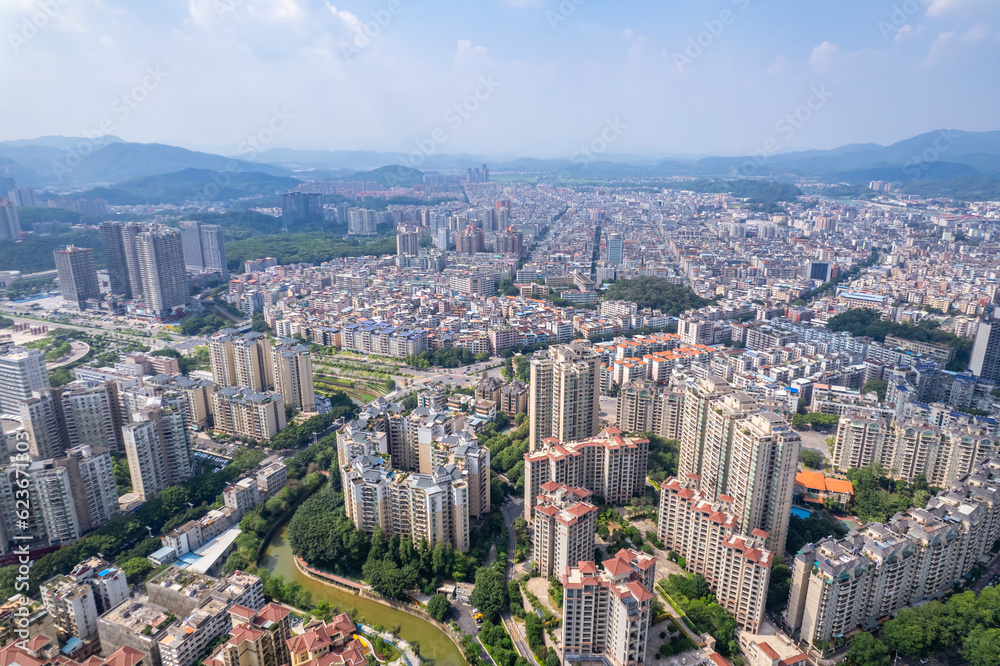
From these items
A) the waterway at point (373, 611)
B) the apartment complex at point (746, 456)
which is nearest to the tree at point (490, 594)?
the waterway at point (373, 611)

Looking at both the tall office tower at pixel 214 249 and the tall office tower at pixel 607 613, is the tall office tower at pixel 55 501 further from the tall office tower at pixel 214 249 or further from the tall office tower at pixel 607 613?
the tall office tower at pixel 214 249

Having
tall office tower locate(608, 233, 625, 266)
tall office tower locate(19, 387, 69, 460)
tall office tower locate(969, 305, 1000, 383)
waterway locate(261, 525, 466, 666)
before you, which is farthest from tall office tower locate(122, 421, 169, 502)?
tall office tower locate(608, 233, 625, 266)

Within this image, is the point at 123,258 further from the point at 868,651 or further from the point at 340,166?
the point at 340,166

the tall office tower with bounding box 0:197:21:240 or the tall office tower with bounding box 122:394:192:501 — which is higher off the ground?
the tall office tower with bounding box 0:197:21:240

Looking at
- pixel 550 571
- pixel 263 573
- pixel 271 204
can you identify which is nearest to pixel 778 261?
pixel 550 571

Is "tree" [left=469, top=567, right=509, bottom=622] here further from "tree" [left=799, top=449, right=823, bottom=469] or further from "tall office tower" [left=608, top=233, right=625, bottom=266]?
"tall office tower" [left=608, top=233, right=625, bottom=266]

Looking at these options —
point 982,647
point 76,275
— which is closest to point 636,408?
point 982,647
